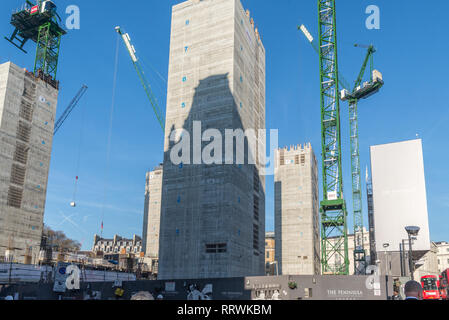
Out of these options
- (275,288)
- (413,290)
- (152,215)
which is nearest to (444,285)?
(275,288)

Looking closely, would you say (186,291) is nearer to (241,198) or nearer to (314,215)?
(241,198)

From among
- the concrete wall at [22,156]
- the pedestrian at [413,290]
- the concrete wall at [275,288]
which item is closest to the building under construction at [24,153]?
the concrete wall at [22,156]

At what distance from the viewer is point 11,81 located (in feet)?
404

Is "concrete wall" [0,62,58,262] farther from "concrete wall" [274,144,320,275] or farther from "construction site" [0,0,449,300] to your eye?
"concrete wall" [274,144,320,275]

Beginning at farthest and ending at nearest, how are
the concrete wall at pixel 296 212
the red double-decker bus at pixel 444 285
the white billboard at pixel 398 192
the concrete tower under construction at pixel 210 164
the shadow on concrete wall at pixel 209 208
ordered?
1. the concrete wall at pixel 296 212
2. the white billboard at pixel 398 192
3. the concrete tower under construction at pixel 210 164
4. the shadow on concrete wall at pixel 209 208
5. the red double-decker bus at pixel 444 285

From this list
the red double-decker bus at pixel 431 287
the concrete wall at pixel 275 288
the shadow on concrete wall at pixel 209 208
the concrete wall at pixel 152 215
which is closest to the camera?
the concrete wall at pixel 275 288

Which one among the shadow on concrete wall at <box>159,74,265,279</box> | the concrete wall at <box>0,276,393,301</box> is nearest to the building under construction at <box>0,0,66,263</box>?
the shadow on concrete wall at <box>159,74,265,279</box>

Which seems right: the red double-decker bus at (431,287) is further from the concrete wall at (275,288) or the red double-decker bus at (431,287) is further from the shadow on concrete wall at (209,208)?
the shadow on concrete wall at (209,208)

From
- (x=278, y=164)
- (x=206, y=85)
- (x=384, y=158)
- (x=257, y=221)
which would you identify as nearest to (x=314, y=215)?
(x=278, y=164)

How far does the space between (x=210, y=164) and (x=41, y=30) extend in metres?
99.4

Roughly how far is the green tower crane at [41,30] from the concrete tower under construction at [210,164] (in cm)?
6412

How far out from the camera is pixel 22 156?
12400 centimetres

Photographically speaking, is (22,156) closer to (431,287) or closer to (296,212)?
(296,212)

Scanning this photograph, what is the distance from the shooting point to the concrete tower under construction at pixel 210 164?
87.5 metres
